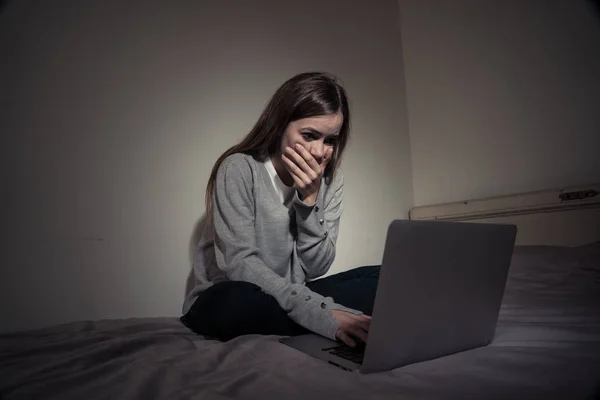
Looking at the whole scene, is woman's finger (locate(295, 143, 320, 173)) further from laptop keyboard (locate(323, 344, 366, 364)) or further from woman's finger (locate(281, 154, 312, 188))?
laptop keyboard (locate(323, 344, 366, 364))

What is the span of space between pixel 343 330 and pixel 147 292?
2.60ft

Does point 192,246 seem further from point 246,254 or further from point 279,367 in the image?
point 279,367

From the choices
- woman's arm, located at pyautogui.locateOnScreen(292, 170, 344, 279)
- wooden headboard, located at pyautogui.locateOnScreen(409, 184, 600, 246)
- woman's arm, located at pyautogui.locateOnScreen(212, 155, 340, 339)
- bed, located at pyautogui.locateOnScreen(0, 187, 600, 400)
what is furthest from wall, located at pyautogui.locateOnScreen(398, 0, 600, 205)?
woman's arm, located at pyautogui.locateOnScreen(212, 155, 340, 339)

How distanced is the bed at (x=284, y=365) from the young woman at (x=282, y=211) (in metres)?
0.13

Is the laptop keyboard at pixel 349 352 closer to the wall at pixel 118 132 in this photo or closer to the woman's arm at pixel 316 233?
the woman's arm at pixel 316 233

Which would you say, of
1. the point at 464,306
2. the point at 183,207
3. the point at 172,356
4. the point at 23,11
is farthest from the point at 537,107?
the point at 23,11

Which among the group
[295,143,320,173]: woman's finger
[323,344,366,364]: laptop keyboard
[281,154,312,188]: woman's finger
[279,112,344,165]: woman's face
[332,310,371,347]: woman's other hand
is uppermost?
[279,112,344,165]: woman's face

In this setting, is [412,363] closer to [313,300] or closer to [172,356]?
[313,300]

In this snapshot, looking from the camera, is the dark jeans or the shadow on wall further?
the shadow on wall

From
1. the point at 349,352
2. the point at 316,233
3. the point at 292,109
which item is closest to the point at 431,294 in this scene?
the point at 349,352

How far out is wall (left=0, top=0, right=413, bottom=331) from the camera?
3.26 ft

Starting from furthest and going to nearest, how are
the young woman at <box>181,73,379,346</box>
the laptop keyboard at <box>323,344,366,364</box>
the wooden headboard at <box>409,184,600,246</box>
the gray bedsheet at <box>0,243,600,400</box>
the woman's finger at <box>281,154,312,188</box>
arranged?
the wooden headboard at <box>409,184,600,246</box> < the woman's finger at <box>281,154,312,188</box> < the young woman at <box>181,73,379,346</box> < the laptop keyboard at <box>323,344,366,364</box> < the gray bedsheet at <box>0,243,600,400</box>

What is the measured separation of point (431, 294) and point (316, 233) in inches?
19.7

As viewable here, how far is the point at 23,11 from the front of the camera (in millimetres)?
1014
